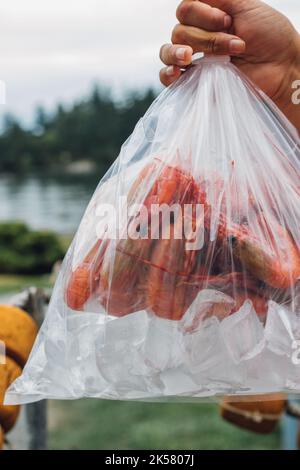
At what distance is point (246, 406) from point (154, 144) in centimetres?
113

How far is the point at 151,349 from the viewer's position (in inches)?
33.5

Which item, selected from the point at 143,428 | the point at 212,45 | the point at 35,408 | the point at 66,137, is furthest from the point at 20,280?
the point at 212,45

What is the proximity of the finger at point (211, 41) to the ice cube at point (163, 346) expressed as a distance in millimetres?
430

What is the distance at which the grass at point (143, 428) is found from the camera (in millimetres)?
2877

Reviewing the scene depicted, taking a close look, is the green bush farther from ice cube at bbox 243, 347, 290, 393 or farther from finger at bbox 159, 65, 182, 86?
ice cube at bbox 243, 347, 290, 393

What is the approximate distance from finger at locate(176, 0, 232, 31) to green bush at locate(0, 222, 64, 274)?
5.42 meters

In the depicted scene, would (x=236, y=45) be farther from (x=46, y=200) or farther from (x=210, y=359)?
(x=46, y=200)

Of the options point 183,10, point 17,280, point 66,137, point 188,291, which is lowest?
point 17,280

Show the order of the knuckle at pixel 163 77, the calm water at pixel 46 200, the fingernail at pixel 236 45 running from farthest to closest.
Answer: the calm water at pixel 46 200, the knuckle at pixel 163 77, the fingernail at pixel 236 45

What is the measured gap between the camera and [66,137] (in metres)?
6.56

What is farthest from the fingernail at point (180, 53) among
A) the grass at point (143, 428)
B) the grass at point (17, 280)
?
the grass at point (17, 280)

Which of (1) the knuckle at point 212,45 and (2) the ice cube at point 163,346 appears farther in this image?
(1) the knuckle at point 212,45

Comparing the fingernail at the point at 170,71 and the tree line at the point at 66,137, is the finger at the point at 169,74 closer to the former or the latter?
the fingernail at the point at 170,71

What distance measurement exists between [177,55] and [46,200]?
625 centimetres
